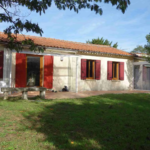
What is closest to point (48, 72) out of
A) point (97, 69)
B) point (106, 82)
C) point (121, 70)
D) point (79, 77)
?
point (79, 77)

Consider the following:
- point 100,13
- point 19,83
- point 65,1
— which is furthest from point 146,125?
point 19,83

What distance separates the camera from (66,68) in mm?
10852

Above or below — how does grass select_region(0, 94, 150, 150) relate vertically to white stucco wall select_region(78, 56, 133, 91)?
below

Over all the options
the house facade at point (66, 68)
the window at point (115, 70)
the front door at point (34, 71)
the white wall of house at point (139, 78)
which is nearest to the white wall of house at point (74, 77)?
the house facade at point (66, 68)

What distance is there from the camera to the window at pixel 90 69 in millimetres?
11453

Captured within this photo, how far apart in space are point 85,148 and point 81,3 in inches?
157

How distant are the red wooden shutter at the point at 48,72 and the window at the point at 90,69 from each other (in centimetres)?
263

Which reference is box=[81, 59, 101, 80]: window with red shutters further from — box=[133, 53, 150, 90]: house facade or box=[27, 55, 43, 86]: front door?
box=[133, 53, 150, 90]: house facade

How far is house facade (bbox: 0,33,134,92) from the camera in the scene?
901 centimetres

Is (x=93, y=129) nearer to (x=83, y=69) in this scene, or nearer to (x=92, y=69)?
(x=83, y=69)

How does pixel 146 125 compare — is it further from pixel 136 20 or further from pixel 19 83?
pixel 136 20

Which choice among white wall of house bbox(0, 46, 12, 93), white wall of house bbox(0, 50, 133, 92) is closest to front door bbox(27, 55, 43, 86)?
white wall of house bbox(0, 50, 133, 92)

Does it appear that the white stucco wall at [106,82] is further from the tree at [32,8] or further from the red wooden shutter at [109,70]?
the tree at [32,8]

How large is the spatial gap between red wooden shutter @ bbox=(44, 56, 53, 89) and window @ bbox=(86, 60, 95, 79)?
2.63m
